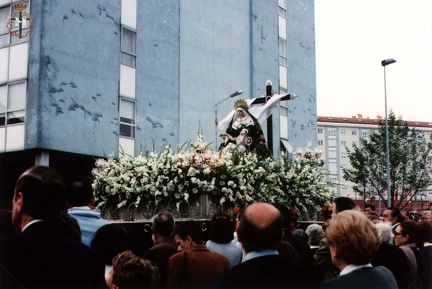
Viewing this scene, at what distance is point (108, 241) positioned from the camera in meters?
4.59

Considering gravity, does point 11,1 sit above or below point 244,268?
above

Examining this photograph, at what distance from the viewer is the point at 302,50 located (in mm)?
34844

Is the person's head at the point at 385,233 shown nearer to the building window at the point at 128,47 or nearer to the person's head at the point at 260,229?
the person's head at the point at 260,229

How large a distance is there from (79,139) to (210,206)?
37.5ft

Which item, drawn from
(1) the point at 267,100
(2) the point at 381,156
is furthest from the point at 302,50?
(1) the point at 267,100

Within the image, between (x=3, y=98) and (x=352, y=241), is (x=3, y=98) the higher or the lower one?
the higher one

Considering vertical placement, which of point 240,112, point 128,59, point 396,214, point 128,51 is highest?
point 128,51

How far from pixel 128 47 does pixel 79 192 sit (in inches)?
751

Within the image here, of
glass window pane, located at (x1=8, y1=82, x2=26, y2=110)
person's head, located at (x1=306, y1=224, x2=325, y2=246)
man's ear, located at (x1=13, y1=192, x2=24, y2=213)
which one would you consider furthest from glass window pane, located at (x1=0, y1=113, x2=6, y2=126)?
man's ear, located at (x1=13, y1=192, x2=24, y2=213)

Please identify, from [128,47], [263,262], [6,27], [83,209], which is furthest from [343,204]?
[128,47]

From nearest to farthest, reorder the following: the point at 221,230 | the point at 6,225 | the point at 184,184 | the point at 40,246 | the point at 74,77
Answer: the point at 40,246
the point at 6,225
the point at 221,230
the point at 184,184
the point at 74,77

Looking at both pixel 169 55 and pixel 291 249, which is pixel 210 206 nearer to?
pixel 291 249

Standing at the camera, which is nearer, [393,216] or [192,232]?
[192,232]

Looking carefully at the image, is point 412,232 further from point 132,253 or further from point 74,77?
point 74,77
